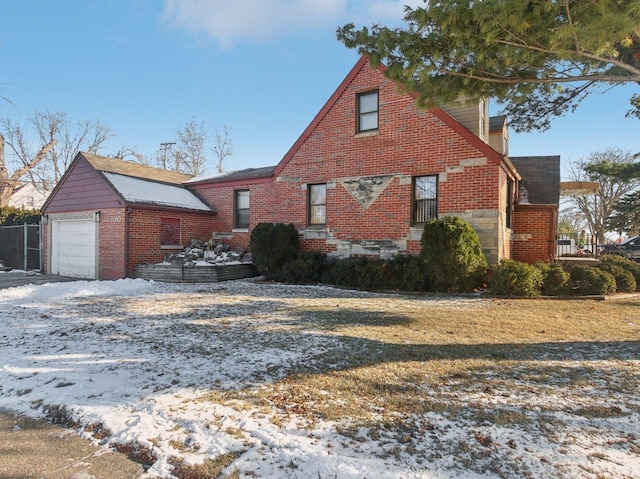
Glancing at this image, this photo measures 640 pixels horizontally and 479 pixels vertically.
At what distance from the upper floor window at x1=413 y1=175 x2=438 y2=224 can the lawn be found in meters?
5.00

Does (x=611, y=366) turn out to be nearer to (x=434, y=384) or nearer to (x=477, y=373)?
(x=477, y=373)

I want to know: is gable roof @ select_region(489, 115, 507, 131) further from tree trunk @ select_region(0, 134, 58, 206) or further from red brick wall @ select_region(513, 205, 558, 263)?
tree trunk @ select_region(0, 134, 58, 206)

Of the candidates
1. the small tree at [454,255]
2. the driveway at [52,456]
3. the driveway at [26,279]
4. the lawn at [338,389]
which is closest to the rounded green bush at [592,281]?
the small tree at [454,255]

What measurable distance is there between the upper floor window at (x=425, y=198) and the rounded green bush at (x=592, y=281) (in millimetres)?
3961

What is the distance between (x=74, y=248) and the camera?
14891mm

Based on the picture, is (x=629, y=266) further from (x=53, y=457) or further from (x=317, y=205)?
(x=53, y=457)

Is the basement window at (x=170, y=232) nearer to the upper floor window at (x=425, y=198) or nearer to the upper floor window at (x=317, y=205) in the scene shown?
the upper floor window at (x=317, y=205)

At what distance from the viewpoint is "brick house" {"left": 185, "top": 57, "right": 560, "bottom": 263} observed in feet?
35.6

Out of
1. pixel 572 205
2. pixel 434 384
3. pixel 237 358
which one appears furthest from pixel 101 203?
pixel 572 205

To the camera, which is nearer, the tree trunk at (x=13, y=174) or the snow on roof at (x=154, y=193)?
the snow on roof at (x=154, y=193)

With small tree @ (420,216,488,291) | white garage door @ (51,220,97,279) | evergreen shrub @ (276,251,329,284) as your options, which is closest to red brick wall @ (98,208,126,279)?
white garage door @ (51,220,97,279)

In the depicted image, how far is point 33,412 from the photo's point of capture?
3.25m

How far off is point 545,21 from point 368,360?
5.04 metres

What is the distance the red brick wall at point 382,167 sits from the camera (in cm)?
1091
